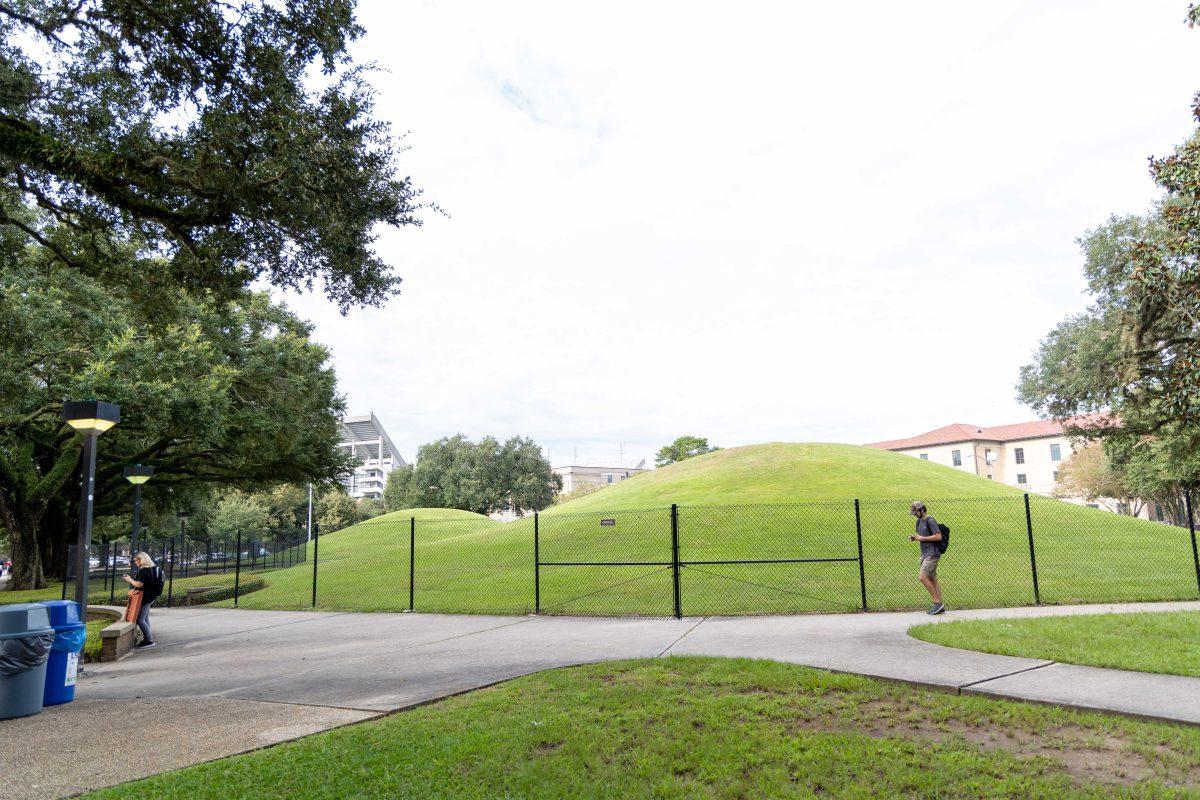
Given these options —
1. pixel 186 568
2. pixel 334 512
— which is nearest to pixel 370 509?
pixel 334 512

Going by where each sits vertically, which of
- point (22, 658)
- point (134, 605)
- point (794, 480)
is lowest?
point (134, 605)

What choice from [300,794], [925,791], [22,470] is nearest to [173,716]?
[300,794]

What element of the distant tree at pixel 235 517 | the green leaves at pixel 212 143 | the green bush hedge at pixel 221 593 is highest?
the green leaves at pixel 212 143

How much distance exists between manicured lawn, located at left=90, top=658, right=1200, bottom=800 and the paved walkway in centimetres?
58

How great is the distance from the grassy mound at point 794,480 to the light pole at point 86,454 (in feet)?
74.1

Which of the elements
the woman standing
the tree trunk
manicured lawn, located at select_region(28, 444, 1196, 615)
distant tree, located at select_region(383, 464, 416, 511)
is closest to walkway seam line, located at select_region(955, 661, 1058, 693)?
manicured lawn, located at select_region(28, 444, 1196, 615)

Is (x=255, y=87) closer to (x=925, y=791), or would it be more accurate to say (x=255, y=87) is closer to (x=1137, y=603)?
(x=925, y=791)

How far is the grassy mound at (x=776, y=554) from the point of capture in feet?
51.2

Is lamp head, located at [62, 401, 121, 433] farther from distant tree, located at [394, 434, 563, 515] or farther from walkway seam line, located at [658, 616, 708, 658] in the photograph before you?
distant tree, located at [394, 434, 563, 515]

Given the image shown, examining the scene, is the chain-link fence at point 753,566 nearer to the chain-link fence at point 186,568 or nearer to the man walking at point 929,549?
the chain-link fence at point 186,568

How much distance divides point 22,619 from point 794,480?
96.1ft

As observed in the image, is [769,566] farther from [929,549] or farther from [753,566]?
[929,549]

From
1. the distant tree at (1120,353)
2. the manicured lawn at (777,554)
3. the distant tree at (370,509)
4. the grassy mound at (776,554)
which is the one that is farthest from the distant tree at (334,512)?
the distant tree at (1120,353)

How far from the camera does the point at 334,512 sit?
73000mm
